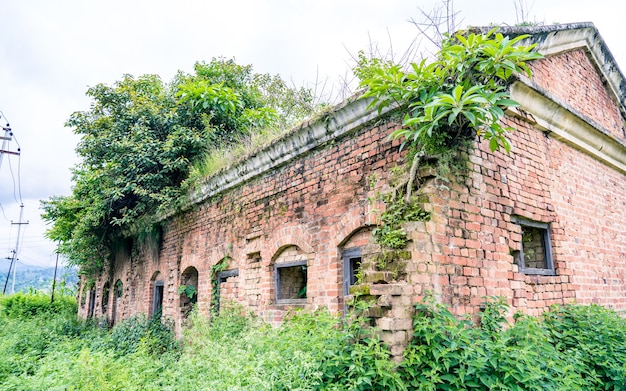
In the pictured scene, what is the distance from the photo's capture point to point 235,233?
7.36 m

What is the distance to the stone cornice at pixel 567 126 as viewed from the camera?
17.3 ft

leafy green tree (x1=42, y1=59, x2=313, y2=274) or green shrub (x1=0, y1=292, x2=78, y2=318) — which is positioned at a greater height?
leafy green tree (x1=42, y1=59, x2=313, y2=274)

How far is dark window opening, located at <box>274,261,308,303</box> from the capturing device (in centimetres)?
→ 630

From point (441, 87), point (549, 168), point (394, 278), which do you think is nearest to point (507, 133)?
point (549, 168)

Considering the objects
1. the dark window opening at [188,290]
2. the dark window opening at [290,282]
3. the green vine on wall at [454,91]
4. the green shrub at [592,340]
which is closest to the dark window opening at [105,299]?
the dark window opening at [188,290]

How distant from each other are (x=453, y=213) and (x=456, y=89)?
1.34 meters

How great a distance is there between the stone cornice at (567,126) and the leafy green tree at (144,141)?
4.52m

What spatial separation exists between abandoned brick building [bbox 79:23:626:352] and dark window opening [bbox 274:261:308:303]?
2cm

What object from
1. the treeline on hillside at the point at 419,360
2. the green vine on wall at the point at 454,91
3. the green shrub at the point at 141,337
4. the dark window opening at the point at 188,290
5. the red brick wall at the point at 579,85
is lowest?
the green shrub at the point at 141,337

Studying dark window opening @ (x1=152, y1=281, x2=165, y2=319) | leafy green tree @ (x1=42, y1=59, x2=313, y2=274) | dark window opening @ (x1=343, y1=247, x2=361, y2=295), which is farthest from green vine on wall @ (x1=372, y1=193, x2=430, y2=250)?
dark window opening @ (x1=152, y1=281, x2=165, y2=319)

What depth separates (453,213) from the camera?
14.0 feet

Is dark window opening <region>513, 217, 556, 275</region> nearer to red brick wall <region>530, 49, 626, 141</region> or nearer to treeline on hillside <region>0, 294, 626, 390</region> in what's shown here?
treeline on hillside <region>0, 294, 626, 390</region>

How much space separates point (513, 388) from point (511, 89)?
136 inches

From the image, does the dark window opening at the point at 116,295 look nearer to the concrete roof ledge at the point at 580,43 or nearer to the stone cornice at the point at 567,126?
the stone cornice at the point at 567,126
